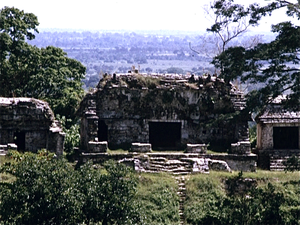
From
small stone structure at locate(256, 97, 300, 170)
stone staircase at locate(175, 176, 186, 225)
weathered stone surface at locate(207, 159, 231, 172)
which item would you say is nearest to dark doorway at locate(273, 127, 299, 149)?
small stone structure at locate(256, 97, 300, 170)

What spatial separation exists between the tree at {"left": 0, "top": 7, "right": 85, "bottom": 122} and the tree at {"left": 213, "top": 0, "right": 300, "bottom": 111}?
14.2m

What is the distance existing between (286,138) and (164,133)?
618cm

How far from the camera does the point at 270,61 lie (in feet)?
111

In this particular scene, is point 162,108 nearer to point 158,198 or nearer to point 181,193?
point 181,193

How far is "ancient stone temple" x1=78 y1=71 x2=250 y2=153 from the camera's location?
39.5 meters

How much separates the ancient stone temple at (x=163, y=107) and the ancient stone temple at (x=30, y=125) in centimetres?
175

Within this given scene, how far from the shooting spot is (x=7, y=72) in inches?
1905

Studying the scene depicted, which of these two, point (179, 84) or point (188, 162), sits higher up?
point (179, 84)

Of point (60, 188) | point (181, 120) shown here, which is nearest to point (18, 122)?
point (181, 120)

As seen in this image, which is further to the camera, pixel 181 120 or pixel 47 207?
pixel 181 120

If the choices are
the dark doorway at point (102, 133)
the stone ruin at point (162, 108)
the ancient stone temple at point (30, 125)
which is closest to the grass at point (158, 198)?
the stone ruin at point (162, 108)

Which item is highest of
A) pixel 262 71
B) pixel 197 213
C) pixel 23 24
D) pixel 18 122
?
pixel 23 24

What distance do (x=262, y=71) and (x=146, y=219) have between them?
28.4 ft

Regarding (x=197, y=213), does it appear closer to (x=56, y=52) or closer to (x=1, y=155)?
(x=1, y=155)
